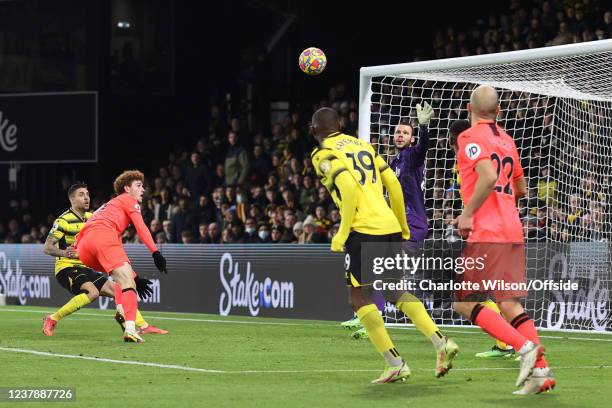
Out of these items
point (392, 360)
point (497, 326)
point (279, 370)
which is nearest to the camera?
point (497, 326)

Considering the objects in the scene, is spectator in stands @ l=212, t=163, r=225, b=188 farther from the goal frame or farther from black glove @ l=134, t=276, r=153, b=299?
black glove @ l=134, t=276, r=153, b=299

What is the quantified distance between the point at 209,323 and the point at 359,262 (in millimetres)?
7994

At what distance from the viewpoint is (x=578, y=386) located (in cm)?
809

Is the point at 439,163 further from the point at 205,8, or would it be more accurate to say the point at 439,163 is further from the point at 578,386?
the point at 205,8

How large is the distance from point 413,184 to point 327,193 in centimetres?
710

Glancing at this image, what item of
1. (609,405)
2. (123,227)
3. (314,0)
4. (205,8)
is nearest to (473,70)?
(123,227)

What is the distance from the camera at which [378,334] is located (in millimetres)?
8047

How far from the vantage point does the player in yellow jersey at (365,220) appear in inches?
319

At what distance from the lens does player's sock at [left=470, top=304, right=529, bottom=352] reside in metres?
7.42

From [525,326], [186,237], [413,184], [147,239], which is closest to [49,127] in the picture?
[186,237]

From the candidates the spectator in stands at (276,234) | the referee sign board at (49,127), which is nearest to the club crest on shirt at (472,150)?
the spectator in stands at (276,234)

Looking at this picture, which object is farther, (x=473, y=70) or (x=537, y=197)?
(x=537, y=197)

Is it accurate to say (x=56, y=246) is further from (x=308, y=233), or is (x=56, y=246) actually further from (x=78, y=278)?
(x=308, y=233)

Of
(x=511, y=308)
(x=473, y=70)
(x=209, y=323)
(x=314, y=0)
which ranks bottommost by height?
(x=209, y=323)
